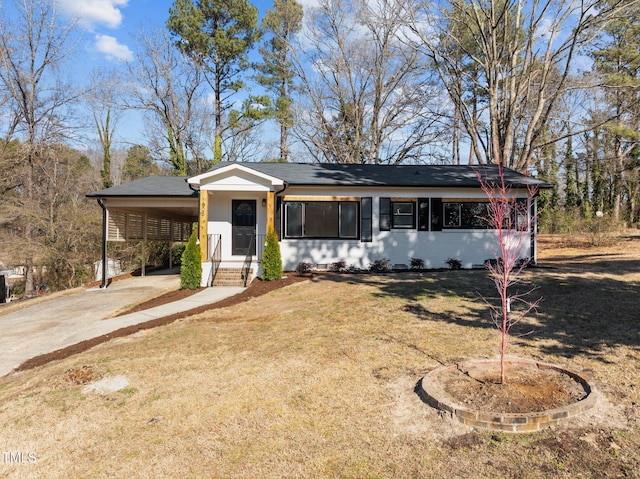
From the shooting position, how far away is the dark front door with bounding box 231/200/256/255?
13266 mm

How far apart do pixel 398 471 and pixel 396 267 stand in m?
10.3

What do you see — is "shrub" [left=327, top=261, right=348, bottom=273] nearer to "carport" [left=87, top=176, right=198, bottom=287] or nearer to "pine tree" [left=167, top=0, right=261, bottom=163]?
"carport" [left=87, top=176, right=198, bottom=287]

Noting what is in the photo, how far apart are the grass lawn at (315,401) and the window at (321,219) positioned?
18.6 feet

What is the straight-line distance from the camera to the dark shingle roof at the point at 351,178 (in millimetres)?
12766

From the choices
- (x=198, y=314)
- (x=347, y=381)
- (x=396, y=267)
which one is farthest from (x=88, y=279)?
(x=347, y=381)

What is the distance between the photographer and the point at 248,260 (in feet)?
41.5

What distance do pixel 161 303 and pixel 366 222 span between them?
21.7ft

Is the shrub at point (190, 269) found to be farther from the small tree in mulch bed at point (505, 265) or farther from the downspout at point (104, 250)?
the small tree in mulch bed at point (505, 265)

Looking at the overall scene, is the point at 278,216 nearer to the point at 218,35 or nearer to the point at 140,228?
the point at 140,228

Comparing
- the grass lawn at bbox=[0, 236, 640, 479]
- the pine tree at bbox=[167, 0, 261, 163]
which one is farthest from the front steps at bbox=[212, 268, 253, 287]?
the pine tree at bbox=[167, 0, 261, 163]

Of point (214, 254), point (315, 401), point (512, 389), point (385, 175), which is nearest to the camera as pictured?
point (512, 389)

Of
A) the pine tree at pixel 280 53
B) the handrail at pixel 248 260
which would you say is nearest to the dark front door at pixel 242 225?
the handrail at pixel 248 260

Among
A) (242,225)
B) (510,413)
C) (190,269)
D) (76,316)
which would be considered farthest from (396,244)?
(510,413)

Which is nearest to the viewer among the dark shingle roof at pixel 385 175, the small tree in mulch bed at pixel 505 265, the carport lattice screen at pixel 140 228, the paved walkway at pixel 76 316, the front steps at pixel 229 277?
the small tree in mulch bed at pixel 505 265
